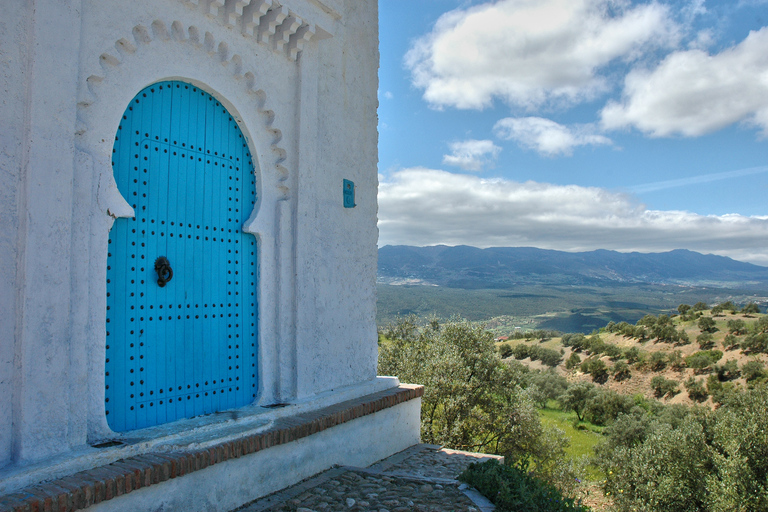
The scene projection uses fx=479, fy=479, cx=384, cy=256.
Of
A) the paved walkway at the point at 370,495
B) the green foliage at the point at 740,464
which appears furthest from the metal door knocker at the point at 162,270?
the green foliage at the point at 740,464

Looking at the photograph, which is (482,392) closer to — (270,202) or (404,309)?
(270,202)

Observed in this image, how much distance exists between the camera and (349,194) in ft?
20.9

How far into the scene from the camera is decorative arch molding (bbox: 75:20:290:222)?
3.78m

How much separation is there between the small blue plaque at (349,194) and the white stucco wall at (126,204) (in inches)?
4.9

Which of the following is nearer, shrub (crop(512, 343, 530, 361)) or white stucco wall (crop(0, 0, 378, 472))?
white stucco wall (crop(0, 0, 378, 472))

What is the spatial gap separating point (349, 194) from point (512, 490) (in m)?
3.93

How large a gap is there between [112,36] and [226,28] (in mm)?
1297

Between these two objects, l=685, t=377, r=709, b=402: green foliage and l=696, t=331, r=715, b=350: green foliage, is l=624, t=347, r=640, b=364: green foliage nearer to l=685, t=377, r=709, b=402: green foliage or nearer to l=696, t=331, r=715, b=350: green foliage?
l=696, t=331, r=715, b=350: green foliage

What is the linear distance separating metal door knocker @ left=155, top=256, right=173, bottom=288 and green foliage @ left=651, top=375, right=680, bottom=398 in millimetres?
33276

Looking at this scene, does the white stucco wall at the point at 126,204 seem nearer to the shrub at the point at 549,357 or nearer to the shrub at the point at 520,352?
the shrub at the point at 549,357

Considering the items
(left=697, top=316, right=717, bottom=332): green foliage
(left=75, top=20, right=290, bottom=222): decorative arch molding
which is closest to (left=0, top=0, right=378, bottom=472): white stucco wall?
(left=75, top=20, right=290, bottom=222): decorative arch molding

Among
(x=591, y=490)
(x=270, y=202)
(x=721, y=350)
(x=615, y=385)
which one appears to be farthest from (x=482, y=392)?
(x=721, y=350)

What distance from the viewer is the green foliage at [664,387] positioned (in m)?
29.9

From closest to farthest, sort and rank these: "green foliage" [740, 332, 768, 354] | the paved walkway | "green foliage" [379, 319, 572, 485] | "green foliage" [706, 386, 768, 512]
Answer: the paved walkway → "green foliage" [706, 386, 768, 512] → "green foliage" [379, 319, 572, 485] → "green foliage" [740, 332, 768, 354]
